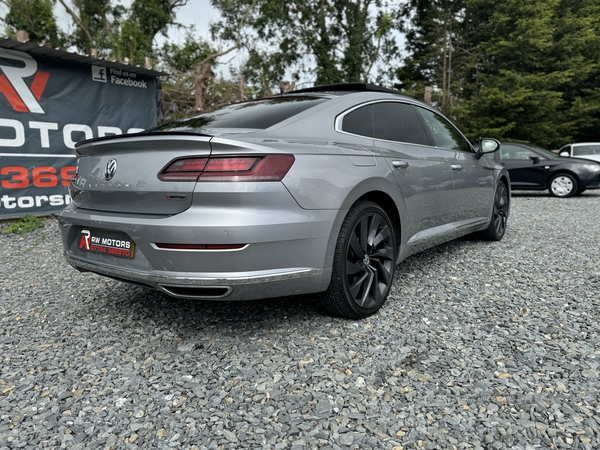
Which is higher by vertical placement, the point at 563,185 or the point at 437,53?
the point at 437,53

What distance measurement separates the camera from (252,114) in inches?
111

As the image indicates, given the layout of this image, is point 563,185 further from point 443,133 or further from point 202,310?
point 202,310

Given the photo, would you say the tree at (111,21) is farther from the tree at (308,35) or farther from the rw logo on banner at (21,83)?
the rw logo on banner at (21,83)

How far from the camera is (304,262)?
7.56 ft

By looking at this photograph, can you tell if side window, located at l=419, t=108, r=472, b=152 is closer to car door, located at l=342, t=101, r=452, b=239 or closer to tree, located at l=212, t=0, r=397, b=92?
car door, located at l=342, t=101, r=452, b=239

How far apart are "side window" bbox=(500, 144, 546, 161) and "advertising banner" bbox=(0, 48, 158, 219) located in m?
9.00

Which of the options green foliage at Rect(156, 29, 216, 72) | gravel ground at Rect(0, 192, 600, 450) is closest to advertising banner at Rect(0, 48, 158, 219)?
gravel ground at Rect(0, 192, 600, 450)

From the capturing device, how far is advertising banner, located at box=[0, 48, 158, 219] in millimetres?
6051

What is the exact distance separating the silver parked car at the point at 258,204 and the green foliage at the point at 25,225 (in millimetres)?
4039

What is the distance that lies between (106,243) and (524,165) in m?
11.1

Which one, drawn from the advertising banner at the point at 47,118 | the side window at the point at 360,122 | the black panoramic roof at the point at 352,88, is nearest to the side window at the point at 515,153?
the black panoramic roof at the point at 352,88

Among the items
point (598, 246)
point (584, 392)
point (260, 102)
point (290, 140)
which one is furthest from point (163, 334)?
point (598, 246)

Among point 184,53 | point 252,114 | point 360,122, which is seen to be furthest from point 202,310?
point 184,53

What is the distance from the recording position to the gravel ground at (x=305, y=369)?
1.69m
